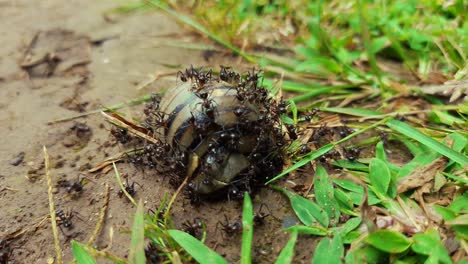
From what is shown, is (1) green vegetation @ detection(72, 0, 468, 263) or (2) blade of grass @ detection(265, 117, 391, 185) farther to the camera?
(2) blade of grass @ detection(265, 117, 391, 185)

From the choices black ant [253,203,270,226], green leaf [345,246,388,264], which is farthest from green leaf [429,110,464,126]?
black ant [253,203,270,226]

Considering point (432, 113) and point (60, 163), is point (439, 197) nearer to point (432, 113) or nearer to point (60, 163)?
point (432, 113)

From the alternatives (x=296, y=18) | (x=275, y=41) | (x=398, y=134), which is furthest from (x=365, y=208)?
(x=296, y=18)

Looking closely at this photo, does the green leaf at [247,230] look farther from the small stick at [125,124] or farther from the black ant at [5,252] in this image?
the black ant at [5,252]

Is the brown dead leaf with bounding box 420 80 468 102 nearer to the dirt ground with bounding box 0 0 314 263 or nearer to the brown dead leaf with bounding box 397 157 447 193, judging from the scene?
the brown dead leaf with bounding box 397 157 447 193

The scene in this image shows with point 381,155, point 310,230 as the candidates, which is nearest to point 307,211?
point 310,230

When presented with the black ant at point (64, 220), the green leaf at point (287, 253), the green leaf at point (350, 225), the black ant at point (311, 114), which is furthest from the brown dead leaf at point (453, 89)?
the black ant at point (64, 220)

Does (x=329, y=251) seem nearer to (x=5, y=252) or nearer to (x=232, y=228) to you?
(x=232, y=228)
